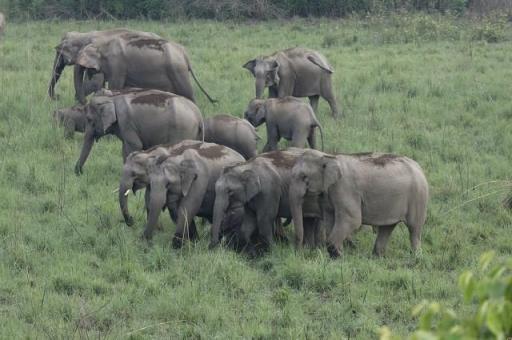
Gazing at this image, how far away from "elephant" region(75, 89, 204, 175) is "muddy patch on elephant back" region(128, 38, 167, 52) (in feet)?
6.88

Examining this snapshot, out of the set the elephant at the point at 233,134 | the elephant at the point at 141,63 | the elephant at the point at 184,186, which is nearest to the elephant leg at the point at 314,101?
the elephant at the point at 141,63

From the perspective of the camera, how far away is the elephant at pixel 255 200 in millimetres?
8234

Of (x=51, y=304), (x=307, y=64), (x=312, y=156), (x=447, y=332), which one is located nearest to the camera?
(x=447, y=332)

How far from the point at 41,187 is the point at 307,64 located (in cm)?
480

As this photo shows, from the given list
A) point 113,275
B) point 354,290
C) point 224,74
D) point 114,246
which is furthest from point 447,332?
point 224,74

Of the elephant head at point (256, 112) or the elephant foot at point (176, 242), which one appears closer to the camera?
the elephant foot at point (176, 242)

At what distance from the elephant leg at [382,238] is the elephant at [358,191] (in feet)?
0.05

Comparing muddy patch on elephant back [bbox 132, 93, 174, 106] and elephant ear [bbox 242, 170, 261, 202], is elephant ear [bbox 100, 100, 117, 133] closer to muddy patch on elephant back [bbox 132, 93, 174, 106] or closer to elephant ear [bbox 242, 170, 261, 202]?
muddy patch on elephant back [bbox 132, 93, 174, 106]

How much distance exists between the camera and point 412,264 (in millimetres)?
8031

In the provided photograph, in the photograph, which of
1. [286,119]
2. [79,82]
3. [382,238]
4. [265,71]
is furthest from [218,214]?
[79,82]

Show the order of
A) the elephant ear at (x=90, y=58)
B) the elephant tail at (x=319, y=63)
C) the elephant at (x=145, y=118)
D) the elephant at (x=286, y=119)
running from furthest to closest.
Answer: the elephant tail at (x=319, y=63) < the elephant ear at (x=90, y=58) < the elephant at (x=286, y=119) < the elephant at (x=145, y=118)

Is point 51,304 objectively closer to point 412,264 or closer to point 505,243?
point 412,264

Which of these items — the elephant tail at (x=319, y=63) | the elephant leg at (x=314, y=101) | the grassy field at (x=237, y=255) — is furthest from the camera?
the elephant leg at (x=314, y=101)

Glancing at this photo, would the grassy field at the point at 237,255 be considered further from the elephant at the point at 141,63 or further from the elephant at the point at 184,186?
the elephant at the point at 141,63
